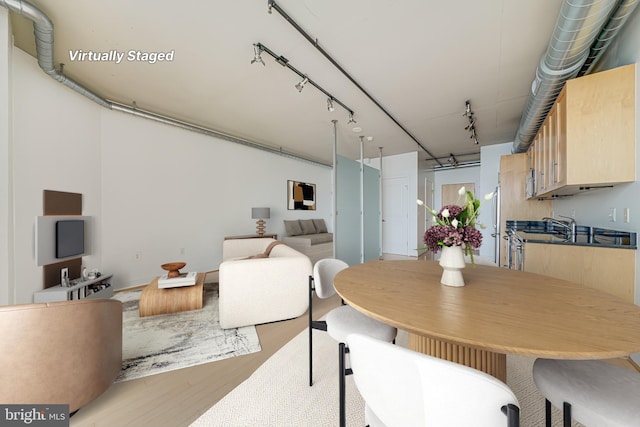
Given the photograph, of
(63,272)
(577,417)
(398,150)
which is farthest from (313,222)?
(577,417)

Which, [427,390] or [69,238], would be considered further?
[69,238]

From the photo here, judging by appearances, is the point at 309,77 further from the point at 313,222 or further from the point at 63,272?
the point at 313,222

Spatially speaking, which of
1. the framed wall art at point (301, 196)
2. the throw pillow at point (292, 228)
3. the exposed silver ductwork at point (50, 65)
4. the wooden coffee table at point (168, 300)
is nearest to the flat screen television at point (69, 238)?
the wooden coffee table at point (168, 300)

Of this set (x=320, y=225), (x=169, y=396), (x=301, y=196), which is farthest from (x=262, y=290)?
(x=320, y=225)

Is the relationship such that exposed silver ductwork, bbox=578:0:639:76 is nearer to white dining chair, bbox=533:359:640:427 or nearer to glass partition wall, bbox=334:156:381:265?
white dining chair, bbox=533:359:640:427

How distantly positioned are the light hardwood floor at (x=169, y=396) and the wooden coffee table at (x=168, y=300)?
1.17m

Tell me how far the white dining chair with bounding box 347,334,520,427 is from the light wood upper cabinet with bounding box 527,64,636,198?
94.2 inches

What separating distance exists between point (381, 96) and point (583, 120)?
2140 mm

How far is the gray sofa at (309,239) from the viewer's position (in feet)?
19.0

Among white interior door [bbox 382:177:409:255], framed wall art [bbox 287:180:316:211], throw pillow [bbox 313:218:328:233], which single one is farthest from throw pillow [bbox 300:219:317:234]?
white interior door [bbox 382:177:409:255]

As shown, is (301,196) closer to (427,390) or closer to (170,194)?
(170,194)

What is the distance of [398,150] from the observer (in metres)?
6.26

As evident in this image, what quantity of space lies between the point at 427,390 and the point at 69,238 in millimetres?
4213

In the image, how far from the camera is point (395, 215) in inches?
267
